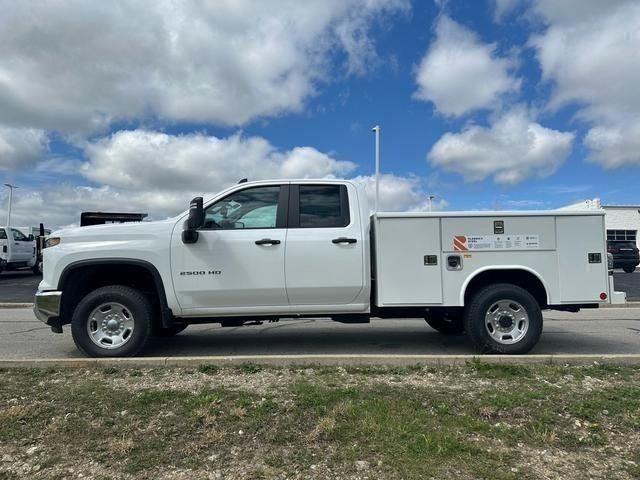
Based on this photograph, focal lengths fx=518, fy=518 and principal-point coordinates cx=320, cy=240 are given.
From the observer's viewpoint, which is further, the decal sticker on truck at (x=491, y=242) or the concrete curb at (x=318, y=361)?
the decal sticker on truck at (x=491, y=242)

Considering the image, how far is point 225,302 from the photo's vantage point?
5941 millimetres

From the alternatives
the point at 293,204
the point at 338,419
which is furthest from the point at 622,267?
the point at 338,419

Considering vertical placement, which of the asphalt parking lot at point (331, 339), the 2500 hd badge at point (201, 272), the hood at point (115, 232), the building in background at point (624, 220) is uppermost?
the building in background at point (624, 220)

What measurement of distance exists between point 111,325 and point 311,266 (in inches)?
92.7

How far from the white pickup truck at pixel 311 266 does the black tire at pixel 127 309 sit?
0.01 metres

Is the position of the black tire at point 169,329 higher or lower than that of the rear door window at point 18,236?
lower

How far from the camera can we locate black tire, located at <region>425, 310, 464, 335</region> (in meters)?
6.74

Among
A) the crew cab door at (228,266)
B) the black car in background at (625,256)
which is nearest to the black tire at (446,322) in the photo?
the crew cab door at (228,266)

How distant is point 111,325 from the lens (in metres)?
5.85

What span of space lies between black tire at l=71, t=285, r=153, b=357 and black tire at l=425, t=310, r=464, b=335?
3478 mm

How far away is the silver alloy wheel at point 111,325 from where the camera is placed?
5820 mm

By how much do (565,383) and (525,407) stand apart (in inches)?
35.7

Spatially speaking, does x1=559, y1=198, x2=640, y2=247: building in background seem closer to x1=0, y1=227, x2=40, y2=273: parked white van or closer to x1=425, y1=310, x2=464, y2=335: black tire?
x1=425, y1=310, x2=464, y2=335: black tire

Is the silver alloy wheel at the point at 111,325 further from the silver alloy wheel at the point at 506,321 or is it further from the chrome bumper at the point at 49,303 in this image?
the silver alloy wheel at the point at 506,321
